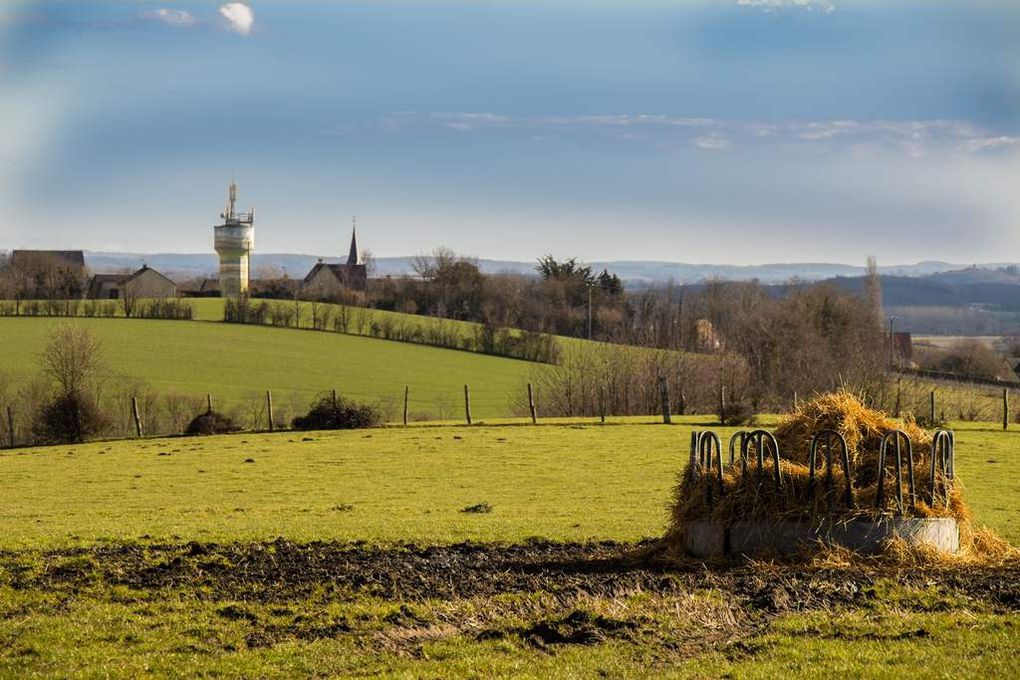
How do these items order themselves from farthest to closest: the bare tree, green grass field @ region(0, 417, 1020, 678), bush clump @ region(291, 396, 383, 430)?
1. the bare tree
2. bush clump @ region(291, 396, 383, 430)
3. green grass field @ region(0, 417, 1020, 678)

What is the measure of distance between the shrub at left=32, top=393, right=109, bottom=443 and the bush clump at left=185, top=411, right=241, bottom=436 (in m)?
6.65

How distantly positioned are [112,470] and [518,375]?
5863 centimetres

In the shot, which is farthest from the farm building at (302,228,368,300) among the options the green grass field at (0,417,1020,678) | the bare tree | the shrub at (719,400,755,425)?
the green grass field at (0,417,1020,678)

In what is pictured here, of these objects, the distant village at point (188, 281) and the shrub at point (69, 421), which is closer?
the shrub at point (69, 421)

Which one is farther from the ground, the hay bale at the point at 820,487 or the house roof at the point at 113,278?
the house roof at the point at 113,278

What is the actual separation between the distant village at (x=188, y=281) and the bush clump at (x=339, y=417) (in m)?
77.3

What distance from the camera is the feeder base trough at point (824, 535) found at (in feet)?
48.8

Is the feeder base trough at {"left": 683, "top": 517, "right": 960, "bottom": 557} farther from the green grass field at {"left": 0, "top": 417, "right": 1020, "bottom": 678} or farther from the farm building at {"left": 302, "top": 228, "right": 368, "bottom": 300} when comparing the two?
the farm building at {"left": 302, "top": 228, "right": 368, "bottom": 300}

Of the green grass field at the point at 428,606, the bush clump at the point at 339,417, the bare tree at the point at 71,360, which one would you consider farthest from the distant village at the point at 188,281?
the green grass field at the point at 428,606

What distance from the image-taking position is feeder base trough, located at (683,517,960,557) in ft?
48.8

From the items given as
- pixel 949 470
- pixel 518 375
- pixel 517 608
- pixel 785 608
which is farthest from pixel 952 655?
pixel 518 375

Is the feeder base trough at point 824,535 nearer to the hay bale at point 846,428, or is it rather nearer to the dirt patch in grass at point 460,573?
the dirt patch in grass at point 460,573

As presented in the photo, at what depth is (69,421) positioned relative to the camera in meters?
58.4

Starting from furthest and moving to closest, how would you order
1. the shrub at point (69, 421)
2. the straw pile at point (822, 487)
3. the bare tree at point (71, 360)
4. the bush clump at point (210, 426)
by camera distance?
the bare tree at point (71, 360)
the shrub at point (69, 421)
the bush clump at point (210, 426)
the straw pile at point (822, 487)
